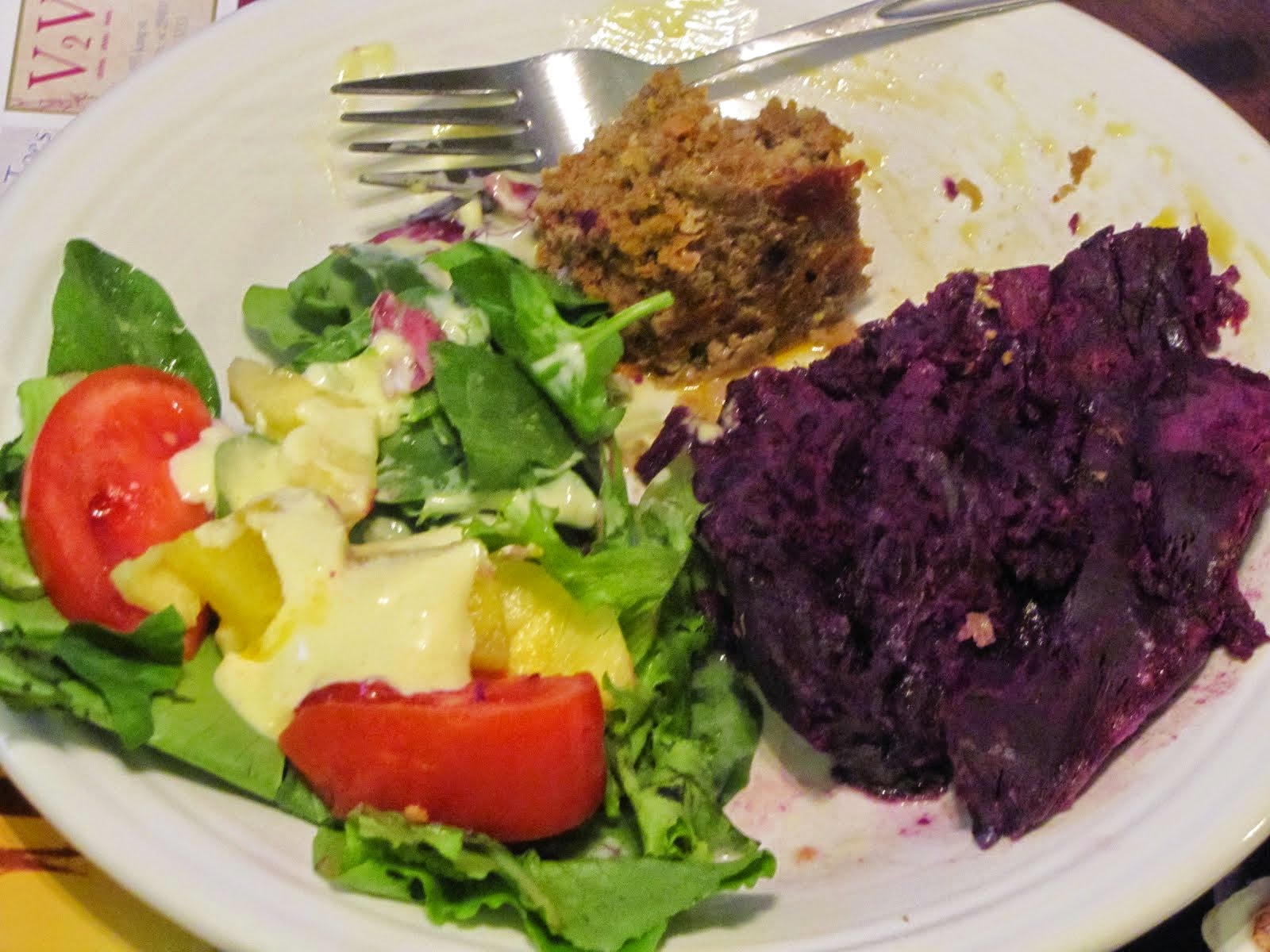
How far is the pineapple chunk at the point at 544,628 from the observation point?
1772mm

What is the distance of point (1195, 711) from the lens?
180 centimetres

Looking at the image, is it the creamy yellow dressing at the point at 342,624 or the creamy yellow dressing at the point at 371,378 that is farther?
the creamy yellow dressing at the point at 371,378

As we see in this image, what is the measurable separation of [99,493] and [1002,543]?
61.7 inches

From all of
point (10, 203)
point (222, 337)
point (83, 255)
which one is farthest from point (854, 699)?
point (10, 203)

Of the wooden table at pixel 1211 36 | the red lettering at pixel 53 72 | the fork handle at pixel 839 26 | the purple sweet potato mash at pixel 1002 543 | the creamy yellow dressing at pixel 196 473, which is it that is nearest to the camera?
the purple sweet potato mash at pixel 1002 543

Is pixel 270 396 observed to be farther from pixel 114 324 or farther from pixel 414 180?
pixel 414 180

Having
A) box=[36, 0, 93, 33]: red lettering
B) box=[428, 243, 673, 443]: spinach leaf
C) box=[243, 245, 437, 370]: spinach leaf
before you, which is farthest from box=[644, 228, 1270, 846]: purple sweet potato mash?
box=[36, 0, 93, 33]: red lettering

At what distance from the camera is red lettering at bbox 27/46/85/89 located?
9.75ft

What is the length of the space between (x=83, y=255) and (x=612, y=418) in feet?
3.54

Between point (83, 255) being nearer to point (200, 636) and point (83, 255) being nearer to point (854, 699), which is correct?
point (200, 636)

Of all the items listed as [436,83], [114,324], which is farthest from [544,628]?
[436,83]

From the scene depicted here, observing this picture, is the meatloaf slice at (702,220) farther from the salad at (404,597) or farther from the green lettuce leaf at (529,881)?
the green lettuce leaf at (529,881)

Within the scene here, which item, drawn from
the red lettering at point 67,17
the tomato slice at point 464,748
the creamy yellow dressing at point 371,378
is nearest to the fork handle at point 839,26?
the creamy yellow dressing at point 371,378

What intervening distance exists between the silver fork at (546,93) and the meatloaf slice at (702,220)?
19cm
